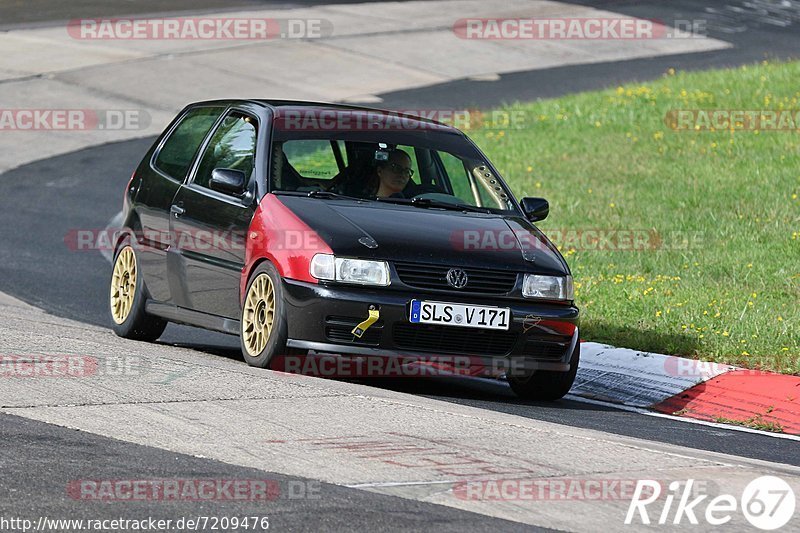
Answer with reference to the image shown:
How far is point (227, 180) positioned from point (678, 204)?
854 centimetres

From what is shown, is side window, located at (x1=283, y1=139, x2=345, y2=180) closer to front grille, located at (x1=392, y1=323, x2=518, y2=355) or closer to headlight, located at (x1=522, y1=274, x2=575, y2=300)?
front grille, located at (x1=392, y1=323, x2=518, y2=355)

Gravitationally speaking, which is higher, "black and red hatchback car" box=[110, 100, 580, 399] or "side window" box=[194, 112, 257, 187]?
"side window" box=[194, 112, 257, 187]

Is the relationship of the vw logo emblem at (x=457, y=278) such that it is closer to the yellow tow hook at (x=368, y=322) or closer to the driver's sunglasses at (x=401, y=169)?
the yellow tow hook at (x=368, y=322)

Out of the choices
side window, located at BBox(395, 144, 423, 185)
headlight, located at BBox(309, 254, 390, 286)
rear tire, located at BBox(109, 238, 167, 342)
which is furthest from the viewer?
rear tire, located at BBox(109, 238, 167, 342)

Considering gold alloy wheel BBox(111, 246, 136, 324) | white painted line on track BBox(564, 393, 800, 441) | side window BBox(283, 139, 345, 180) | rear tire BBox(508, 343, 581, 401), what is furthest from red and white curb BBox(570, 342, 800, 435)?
gold alloy wheel BBox(111, 246, 136, 324)

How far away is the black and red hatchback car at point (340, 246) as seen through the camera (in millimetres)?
8695

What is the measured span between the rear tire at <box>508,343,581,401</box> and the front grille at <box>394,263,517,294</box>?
2.72ft

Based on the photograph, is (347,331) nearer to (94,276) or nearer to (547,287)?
(547,287)

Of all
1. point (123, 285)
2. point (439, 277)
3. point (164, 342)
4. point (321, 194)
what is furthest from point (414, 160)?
point (164, 342)

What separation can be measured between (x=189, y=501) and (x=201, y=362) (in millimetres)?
3360

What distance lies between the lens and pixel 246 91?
25391 millimetres

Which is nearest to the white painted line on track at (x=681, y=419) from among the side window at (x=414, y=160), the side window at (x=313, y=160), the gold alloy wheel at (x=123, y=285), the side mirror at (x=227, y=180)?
the side window at (x=414, y=160)

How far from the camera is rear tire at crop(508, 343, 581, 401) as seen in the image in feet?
30.9

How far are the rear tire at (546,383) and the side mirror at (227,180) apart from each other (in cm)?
203
